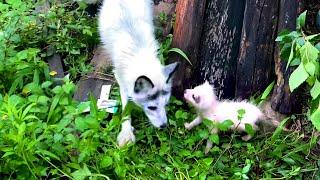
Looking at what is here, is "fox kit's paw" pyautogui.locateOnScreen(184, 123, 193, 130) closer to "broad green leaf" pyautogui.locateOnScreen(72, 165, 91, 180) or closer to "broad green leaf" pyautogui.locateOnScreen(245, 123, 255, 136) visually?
"broad green leaf" pyautogui.locateOnScreen(245, 123, 255, 136)

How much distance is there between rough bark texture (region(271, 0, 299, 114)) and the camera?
14.4 feet

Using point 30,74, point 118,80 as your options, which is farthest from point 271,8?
point 30,74

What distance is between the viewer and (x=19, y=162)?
Answer: 374cm

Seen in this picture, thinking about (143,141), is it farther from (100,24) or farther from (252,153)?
(100,24)

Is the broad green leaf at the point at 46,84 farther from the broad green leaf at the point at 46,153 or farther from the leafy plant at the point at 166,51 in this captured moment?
the leafy plant at the point at 166,51

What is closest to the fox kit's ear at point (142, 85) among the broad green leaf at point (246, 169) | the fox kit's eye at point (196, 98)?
the fox kit's eye at point (196, 98)

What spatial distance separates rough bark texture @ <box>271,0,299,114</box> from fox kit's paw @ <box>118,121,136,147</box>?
3.71 feet

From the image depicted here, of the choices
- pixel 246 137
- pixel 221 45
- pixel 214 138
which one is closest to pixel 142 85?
pixel 214 138

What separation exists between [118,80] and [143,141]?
0.55 meters

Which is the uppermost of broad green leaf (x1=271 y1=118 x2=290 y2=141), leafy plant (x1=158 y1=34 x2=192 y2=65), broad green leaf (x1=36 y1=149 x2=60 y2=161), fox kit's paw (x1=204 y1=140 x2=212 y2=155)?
leafy plant (x1=158 y1=34 x2=192 y2=65)

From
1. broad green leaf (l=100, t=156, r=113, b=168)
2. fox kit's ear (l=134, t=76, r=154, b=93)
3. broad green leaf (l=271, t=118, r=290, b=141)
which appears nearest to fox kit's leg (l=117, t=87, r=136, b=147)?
fox kit's ear (l=134, t=76, r=154, b=93)

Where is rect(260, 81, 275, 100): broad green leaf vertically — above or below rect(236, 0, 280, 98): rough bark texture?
below

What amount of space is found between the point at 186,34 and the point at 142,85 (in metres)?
0.70

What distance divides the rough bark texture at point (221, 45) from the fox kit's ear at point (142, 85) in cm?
62
